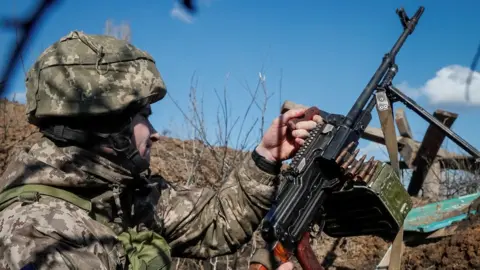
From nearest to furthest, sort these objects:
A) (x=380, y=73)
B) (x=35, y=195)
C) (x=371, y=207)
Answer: (x=35, y=195)
(x=371, y=207)
(x=380, y=73)

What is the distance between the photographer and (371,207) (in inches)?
143

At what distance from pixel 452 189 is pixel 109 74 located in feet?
31.5

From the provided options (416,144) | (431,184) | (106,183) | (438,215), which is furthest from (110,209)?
(431,184)

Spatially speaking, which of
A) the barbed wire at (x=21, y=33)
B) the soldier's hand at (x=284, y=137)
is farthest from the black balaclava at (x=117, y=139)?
the barbed wire at (x=21, y=33)

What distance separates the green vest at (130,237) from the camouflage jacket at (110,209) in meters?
0.03

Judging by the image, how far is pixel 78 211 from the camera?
8.20ft

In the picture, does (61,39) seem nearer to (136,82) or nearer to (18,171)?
(136,82)

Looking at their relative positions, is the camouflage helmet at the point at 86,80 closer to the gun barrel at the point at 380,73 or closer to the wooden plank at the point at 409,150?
the gun barrel at the point at 380,73

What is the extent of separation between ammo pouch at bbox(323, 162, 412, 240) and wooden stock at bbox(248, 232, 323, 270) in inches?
14.0

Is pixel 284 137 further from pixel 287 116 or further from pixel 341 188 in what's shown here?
pixel 341 188

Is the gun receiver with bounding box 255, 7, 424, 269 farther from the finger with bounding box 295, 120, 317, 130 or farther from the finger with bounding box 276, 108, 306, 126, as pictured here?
the finger with bounding box 276, 108, 306, 126

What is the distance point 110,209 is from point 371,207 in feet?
5.37

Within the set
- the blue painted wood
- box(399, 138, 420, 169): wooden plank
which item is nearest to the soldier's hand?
the blue painted wood

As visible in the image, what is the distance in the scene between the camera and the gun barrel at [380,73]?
3564 millimetres
